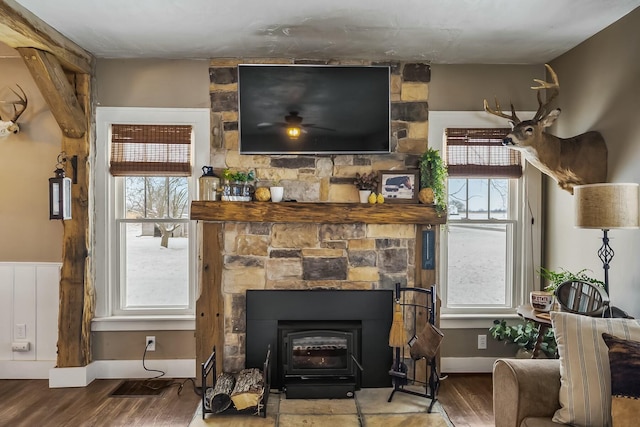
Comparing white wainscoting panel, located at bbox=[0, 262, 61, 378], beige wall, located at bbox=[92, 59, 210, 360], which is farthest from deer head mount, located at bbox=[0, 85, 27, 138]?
white wainscoting panel, located at bbox=[0, 262, 61, 378]

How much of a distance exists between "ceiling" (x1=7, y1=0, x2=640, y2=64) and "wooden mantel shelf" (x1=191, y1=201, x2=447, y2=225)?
1.16m

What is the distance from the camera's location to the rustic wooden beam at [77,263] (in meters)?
3.17

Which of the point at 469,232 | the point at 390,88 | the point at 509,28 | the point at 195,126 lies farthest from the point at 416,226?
the point at 195,126

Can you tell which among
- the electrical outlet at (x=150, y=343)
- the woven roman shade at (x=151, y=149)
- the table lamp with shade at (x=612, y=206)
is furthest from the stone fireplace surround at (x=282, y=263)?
the table lamp with shade at (x=612, y=206)

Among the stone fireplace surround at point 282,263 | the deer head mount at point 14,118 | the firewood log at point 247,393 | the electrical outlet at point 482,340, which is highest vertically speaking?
the deer head mount at point 14,118

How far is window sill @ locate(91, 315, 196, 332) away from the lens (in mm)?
3285

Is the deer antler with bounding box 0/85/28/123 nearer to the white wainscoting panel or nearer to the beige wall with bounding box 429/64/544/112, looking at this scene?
the white wainscoting panel

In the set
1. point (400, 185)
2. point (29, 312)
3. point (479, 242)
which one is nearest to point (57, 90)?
point (29, 312)

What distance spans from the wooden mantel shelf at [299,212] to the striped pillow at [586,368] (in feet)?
4.56

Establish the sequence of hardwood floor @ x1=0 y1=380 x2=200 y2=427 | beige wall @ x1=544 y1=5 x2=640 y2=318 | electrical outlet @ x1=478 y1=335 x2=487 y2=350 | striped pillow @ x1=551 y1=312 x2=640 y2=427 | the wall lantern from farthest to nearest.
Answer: electrical outlet @ x1=478 y1=335 x2=487 y2=350 < the wall lantern < hardwood floor @ x1=0 y1=380 x2=200 y2=427 < beige wall @ x1=544 y1=5 x2=640 y2=318 < striped pillow @ x1=551 y1=312 x2=640 y2=427

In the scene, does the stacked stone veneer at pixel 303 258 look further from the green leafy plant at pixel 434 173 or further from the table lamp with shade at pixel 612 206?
the table lamp with shade at pixel 612 206

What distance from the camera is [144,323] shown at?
3.30 meters

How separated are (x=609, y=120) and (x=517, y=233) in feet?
3.63

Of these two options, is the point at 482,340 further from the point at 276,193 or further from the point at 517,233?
the point at 276,193
